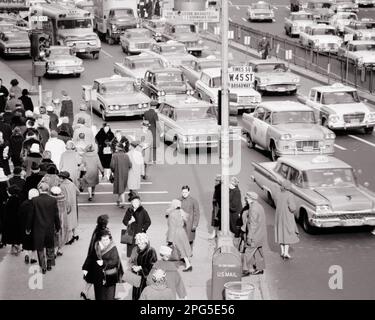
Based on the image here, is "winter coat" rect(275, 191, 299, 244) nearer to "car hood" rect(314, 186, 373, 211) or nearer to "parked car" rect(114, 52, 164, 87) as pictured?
"car hood" rect(314, 186, 373, 211)

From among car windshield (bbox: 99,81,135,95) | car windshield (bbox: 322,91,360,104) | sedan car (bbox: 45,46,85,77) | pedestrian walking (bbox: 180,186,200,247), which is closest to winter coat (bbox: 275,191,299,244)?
pedestrian walking (bbox: 180,186,200,247)

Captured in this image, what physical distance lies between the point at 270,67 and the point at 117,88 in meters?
8.22

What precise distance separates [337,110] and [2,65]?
22471mm

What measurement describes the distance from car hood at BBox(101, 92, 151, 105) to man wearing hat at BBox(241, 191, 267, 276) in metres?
16.6

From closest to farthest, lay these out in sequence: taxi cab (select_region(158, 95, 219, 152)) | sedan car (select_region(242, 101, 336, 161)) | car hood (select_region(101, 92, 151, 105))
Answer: sedan car (select_region(242, 101, 336, 161)) < taxi cab (select_region(158, 95, 219, 152)) < car hood (select_region(101, 92, 151, 105))

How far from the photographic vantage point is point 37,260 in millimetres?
19188

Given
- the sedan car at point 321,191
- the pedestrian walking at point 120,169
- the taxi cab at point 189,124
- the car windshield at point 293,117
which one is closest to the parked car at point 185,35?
the taxi cab at point 189,124

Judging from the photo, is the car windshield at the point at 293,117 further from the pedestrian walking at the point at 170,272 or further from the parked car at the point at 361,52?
the parked car at the point at 361,52

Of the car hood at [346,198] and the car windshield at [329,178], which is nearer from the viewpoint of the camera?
the car hood at [346,198]

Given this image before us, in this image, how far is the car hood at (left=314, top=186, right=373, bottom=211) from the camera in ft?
69.2

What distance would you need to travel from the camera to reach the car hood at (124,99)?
35.0m

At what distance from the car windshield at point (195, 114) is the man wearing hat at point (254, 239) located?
39.2 ft

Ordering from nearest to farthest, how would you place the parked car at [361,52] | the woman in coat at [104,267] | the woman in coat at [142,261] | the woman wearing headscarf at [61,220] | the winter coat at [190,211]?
the woman in coat at [104,267]
the woman in coat at [142,261]
the woman wearing headscarf at [61,220]
the winter coat at [190,211]
the parked car at [361,52]
